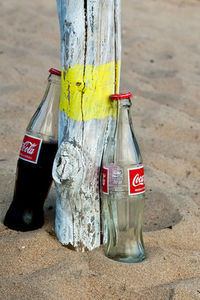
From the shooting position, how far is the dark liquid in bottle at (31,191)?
6.62ft

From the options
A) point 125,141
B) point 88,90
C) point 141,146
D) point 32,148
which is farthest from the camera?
point 141,146

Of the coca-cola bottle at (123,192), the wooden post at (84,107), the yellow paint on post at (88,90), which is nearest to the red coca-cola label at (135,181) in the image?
the coca-cola bottle at (123,192)

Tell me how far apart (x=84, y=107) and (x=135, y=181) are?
0.32 meters

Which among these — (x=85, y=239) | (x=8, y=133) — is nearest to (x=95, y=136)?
(x=85, y=239)

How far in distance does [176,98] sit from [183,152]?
837 mm

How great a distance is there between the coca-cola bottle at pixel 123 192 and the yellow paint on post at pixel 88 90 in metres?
0.05

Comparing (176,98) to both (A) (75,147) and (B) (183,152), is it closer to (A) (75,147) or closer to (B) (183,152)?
(B) (183,152)

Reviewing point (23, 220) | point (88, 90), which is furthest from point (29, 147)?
point (88, 90)

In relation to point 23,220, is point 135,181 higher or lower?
higher

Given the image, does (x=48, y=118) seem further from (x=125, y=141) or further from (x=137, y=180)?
(x=137, y=180)

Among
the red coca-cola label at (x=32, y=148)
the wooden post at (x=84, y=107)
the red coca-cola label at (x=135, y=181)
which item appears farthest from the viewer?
the red coca-cola label at (x=32, y=148)

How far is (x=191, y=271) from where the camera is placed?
1.88 m

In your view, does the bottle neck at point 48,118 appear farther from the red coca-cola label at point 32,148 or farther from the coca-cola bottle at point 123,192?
the coca-cola bottle at point 123,192

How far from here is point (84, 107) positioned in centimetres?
176
